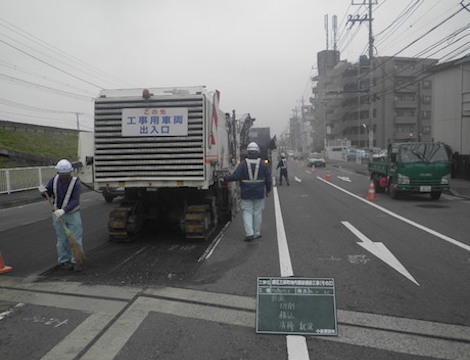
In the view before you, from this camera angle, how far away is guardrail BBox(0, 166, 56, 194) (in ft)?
60.0

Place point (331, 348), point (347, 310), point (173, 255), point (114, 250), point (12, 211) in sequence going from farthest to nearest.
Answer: point (12, 211)
point (114, 250)
point (173, 255)
point (347, 310)
point (331, 348)

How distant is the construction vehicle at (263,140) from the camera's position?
2577 cm

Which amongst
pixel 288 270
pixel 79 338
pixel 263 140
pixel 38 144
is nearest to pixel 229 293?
pixel 288 270

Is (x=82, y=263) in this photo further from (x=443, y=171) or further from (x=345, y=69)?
(x=345, y=69)

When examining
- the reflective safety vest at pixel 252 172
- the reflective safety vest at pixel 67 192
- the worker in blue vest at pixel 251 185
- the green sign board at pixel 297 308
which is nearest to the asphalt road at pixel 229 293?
the green sign board at pixel 297 308

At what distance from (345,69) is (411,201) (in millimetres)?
67788

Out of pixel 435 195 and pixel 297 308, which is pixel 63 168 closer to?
pixel 297 308

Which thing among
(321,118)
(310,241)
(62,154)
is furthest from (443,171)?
(321,118)

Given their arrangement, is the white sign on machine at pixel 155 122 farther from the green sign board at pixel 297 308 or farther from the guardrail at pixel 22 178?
the guardrail at pixel 22 178

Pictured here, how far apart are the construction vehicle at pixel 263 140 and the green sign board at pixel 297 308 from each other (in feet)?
70.0

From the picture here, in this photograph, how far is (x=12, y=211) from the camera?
14633mm

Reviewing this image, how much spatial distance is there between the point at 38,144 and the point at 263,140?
1712cm

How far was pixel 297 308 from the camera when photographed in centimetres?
418

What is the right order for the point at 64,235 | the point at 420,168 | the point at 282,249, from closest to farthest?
the point at 64,235, the point at 282,249, the point at 420,168
